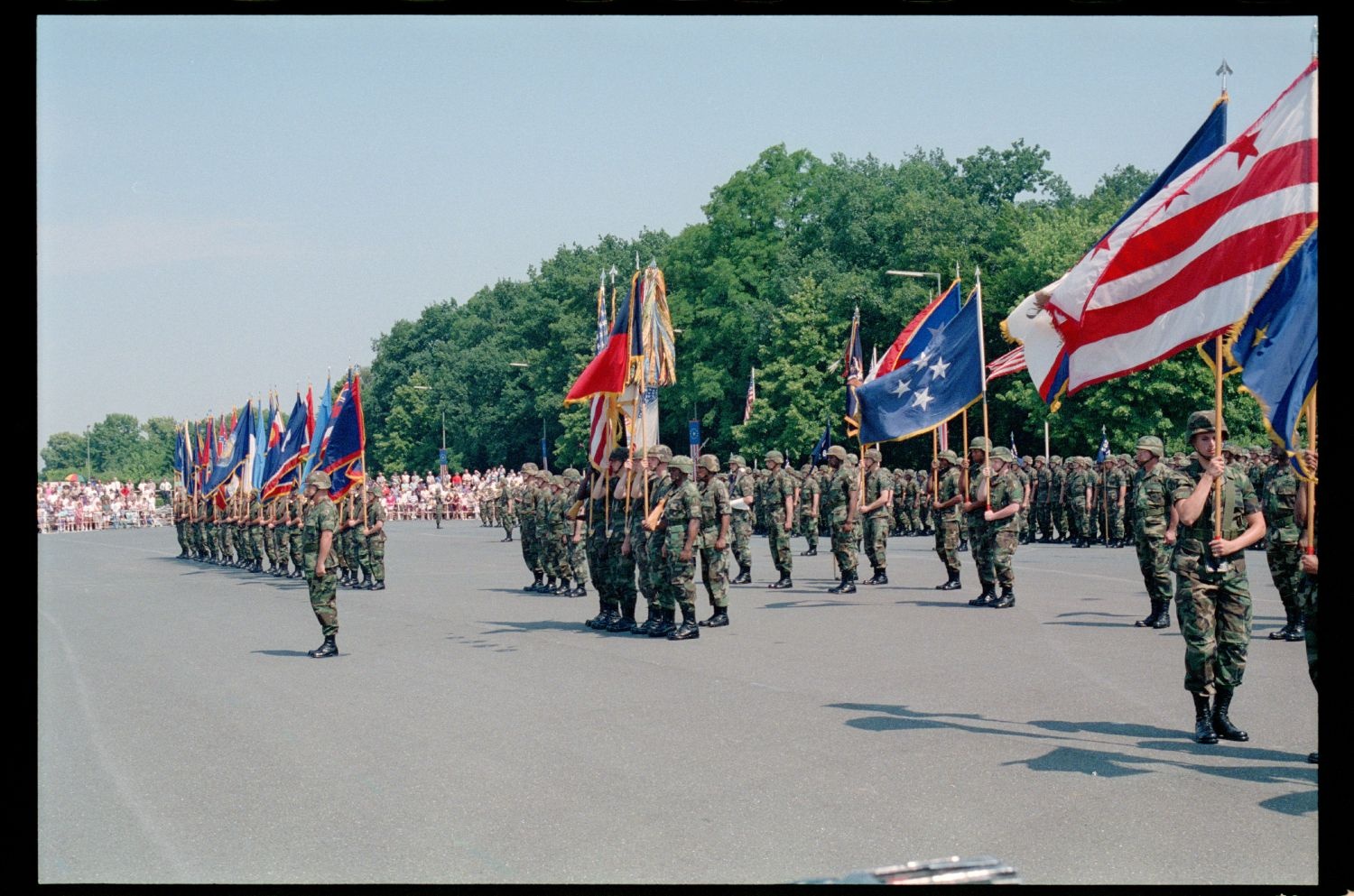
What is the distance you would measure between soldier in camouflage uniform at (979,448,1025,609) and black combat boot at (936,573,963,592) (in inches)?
94.9

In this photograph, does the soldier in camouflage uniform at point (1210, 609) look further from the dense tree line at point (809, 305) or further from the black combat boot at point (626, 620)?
the dense tree line at point (809, 305)

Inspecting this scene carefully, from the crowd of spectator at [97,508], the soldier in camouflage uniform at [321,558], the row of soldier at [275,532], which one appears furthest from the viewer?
the crowd of spectator at [97,508]

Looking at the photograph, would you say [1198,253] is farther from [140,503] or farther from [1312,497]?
[140,503]

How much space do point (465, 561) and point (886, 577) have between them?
1311 centimetres

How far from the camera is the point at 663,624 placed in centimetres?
1548

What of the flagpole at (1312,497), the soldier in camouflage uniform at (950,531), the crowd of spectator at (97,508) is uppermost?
the flagpole at (1312,497)

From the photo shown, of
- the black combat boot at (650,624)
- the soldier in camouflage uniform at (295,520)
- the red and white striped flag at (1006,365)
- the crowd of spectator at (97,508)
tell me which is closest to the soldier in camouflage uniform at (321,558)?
the black combat boot at (650,624)

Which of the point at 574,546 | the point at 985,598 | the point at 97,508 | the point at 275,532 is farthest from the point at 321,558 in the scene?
the point at 97,508

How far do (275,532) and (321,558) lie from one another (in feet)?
51.9

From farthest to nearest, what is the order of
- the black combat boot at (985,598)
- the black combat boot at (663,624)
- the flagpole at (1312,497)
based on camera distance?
the black combat boot at (985,598), the black combat boot at (663,624), the flagpole at (1312,497)

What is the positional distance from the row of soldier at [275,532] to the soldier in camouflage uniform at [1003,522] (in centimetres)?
919

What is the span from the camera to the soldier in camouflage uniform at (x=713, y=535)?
16188 millimetres

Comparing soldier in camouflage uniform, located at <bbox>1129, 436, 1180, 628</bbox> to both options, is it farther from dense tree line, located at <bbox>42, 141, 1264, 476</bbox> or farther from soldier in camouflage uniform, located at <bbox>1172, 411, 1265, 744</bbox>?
dense tree line, located at <bbox>42, 141, 1264, 476</bbox>

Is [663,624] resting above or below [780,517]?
below
